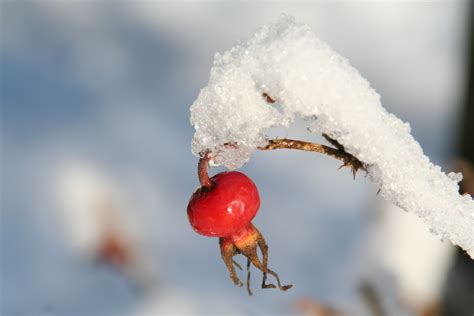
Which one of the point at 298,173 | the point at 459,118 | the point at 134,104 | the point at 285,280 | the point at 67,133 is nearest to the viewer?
the point at 285,280

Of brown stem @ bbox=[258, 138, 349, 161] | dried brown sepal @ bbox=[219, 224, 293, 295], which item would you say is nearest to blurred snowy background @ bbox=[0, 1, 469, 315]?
dried brown sepal @ bbox=[219, 224, 293, 295]

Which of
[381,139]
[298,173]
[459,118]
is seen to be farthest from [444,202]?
[298,173]

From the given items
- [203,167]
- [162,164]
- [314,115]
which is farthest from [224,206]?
[162,164]

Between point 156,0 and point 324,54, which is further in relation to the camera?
point 156,0

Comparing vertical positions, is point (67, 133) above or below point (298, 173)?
above

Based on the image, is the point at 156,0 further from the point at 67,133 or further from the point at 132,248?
the point at 132,248

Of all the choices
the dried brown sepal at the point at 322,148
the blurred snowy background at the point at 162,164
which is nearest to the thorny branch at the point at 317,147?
the dried brown sepal at the point at 322,148

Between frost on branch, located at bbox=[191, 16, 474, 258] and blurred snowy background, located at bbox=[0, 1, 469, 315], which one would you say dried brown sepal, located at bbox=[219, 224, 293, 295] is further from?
blurred snowy background, located at bbox=[0, 1, 469, 315]
